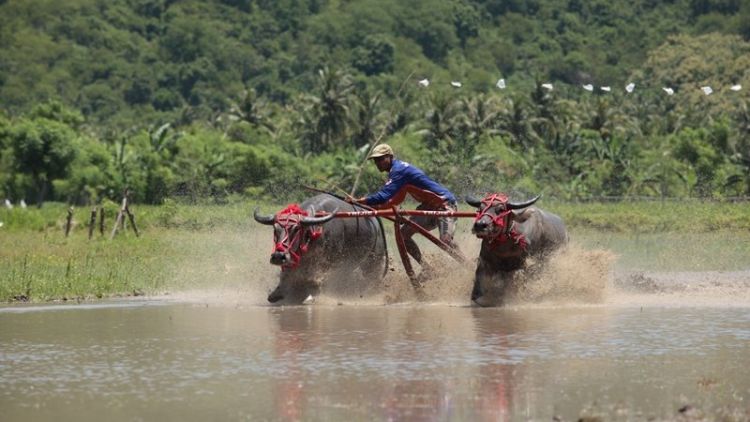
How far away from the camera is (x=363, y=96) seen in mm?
72000

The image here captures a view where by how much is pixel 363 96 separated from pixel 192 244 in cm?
4587

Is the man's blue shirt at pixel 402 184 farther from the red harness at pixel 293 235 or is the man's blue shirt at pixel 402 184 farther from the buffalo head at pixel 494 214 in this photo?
the buffalo head at pixel 494 214

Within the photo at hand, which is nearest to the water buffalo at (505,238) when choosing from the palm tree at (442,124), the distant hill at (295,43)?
the palm tree at (442,124)

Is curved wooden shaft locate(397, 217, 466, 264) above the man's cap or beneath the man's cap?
beneath

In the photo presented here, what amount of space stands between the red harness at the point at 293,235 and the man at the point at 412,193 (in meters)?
0.76

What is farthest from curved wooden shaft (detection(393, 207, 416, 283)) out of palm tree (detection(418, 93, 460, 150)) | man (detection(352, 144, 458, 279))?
palm tree (detection(418, 93, 460, 150))

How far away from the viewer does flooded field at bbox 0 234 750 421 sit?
9562 mm

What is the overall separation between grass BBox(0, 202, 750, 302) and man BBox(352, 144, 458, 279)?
1.91 meters

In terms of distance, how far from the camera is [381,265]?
54.7ft

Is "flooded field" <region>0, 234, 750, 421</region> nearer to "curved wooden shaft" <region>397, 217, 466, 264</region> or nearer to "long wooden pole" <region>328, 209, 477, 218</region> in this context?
"curved wooden shaft" <region>397, 217, 466, 264</region>

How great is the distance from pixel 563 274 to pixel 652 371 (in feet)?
16.7

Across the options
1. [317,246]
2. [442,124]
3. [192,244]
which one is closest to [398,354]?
[317,246]

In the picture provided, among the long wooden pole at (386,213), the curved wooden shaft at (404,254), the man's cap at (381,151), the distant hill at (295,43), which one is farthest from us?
the distant hill at (295,43)

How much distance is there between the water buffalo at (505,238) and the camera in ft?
49.0
